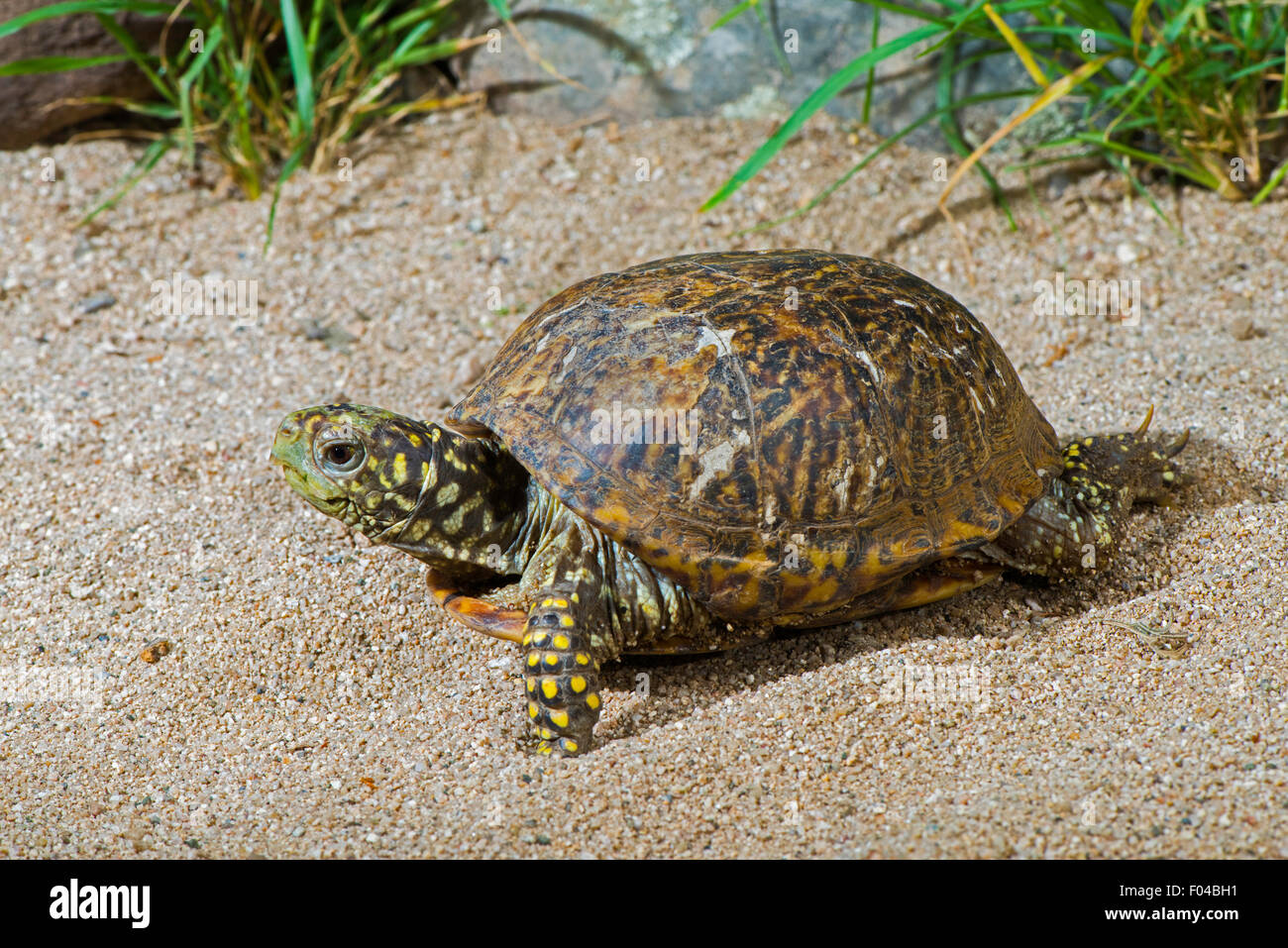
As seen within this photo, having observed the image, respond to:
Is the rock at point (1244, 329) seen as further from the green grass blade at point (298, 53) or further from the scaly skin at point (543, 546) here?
the green grass blade at point (298, 53)

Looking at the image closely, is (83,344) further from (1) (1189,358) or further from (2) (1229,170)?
(2) (1229,170)

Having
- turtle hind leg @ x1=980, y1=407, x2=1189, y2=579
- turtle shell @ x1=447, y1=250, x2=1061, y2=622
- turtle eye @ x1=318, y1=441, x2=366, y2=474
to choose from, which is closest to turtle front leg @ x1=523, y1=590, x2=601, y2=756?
turtle shell @ x1=447, y1=250, x2=1061, y2=622

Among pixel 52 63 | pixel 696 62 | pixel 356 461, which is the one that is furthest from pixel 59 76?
pixel 356 461

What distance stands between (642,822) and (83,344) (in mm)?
3394

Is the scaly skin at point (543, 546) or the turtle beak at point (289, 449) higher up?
the turtle beak at point (289, 449)

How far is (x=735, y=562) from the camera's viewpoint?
102 inches

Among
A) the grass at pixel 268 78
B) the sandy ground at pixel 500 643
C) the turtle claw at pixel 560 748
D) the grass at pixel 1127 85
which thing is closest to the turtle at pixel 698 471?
the turtle claw at pixel 560 748

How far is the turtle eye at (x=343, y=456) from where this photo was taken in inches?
103

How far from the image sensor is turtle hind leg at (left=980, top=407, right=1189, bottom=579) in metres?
3.00

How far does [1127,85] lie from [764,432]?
2.78 metres

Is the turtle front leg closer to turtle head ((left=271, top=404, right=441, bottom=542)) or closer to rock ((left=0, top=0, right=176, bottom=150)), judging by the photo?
turtle head ((left=271, top=404, right=441, bottom=542))

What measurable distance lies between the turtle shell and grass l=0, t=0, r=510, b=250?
2.67 meters

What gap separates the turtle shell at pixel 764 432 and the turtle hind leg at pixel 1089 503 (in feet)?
0.57
